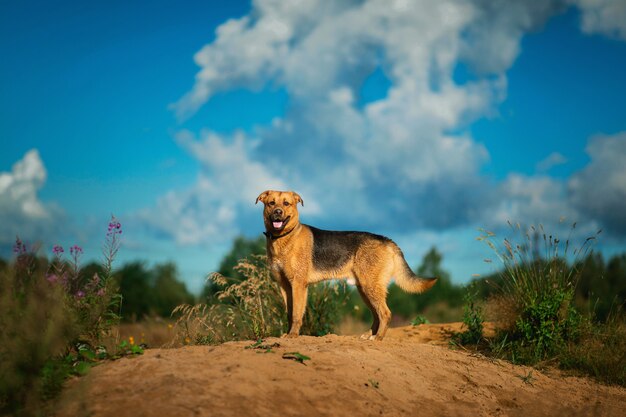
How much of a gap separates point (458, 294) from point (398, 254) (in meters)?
26.5

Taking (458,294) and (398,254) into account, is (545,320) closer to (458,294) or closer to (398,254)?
(398,254)

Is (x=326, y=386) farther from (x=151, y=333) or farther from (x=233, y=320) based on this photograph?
(x=151, y=333)

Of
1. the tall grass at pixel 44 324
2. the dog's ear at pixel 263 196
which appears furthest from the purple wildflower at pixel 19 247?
the dog's ear at pixel 263 196

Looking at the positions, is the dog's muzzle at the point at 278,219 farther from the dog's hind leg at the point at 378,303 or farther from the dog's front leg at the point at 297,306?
the dog's hind leg at the point at 378,303

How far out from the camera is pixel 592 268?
25.2 metres

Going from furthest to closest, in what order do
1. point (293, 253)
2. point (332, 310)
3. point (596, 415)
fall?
point (332, 310) → point (293, 253) → point (596, 415)

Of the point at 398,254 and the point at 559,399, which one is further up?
the point at 398,254

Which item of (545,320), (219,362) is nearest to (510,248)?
(545,320)

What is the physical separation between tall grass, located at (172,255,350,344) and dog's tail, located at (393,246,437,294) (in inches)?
75.4

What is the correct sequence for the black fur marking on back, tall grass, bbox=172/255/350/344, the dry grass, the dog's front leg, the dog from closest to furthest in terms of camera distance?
the dog's front leg, the dog, the black fur marking on back, tall grass, bbox=172/255/350/344, the dry grass

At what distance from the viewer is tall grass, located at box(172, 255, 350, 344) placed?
10219mm

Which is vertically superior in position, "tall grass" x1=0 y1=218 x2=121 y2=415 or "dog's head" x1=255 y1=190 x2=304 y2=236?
"dog's head" x1=255 y1=190 x2=304 y2=236

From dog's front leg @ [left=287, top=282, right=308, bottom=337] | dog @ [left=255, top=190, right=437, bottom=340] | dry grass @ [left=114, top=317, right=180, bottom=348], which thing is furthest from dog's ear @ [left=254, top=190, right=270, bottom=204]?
dry grass @ [left=114, top=317, right=180, bottom=348]

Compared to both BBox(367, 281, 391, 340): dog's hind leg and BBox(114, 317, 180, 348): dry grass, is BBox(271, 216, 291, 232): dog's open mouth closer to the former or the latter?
BBox(367, 281, 391, 340): dog's hind leg
